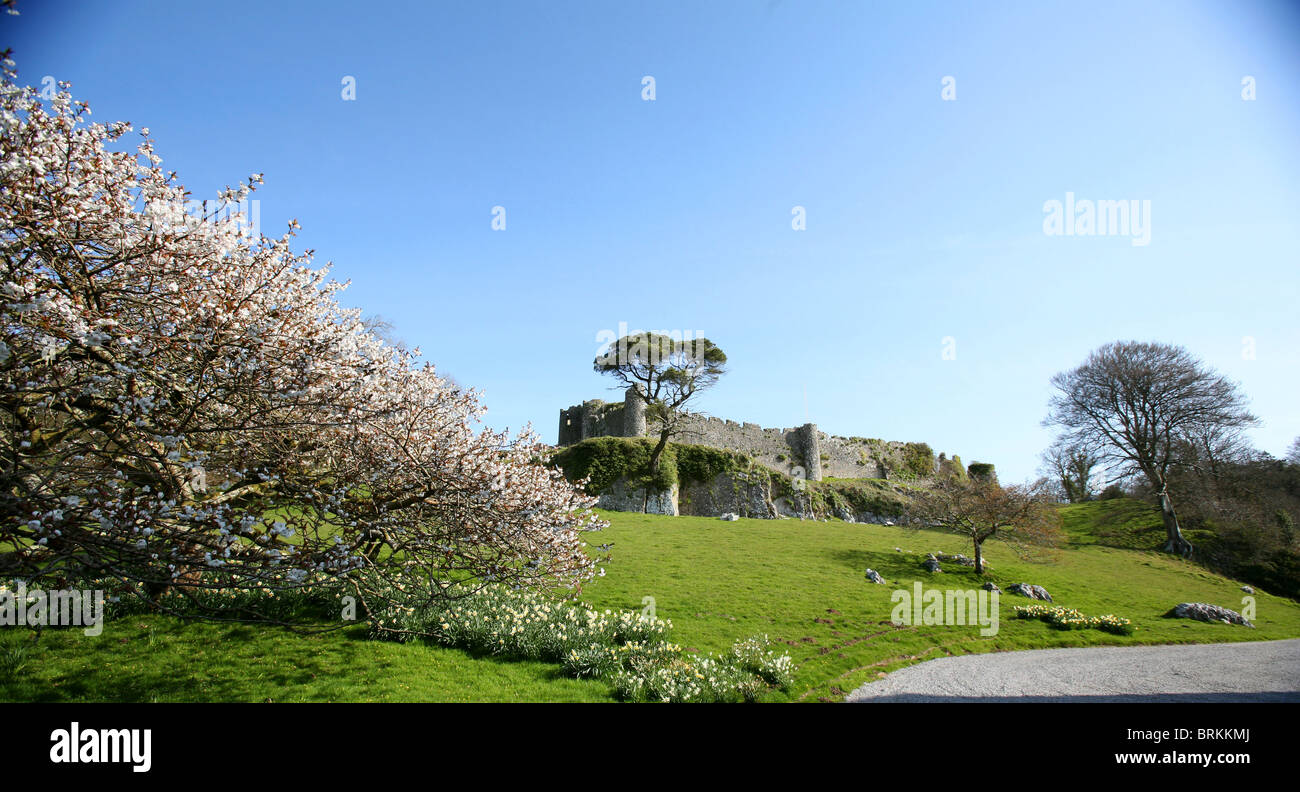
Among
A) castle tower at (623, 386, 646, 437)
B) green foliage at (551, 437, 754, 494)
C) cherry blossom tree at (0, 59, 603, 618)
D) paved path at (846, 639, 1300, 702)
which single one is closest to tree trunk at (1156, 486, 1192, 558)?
paved path at (846, 639, 1300, 702)

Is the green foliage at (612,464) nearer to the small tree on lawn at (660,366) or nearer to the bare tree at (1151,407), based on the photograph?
the small tree on lawn at (660,366)

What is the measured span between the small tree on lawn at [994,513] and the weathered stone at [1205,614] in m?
4.20

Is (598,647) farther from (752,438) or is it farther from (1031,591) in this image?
(752,438)

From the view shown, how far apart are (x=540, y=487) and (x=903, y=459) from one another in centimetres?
5421

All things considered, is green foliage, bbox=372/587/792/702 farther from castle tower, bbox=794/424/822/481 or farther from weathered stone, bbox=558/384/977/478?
castle tower, bbox=794/424/822/481

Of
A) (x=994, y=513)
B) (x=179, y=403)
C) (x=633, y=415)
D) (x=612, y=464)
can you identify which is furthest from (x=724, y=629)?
(x=633, y=415)

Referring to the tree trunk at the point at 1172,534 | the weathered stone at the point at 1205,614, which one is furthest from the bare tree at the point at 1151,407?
the weathered stone at the point at 1205,614

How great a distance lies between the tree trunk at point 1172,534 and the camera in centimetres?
3012

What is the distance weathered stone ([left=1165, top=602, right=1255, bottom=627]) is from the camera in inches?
750

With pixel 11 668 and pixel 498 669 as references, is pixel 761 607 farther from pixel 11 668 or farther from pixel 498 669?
pixel 11 668

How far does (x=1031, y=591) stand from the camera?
20359 mm
